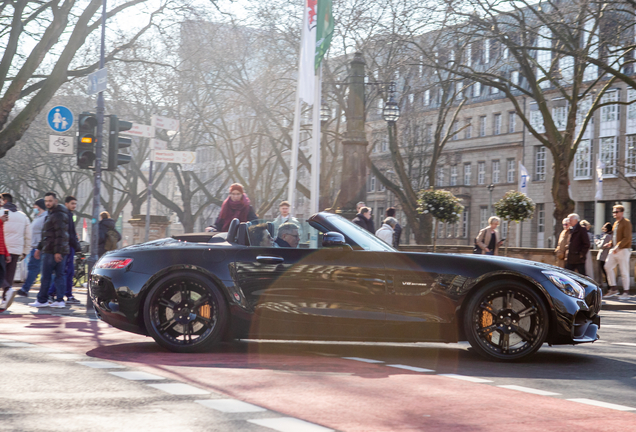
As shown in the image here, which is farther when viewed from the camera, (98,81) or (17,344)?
(98,81)

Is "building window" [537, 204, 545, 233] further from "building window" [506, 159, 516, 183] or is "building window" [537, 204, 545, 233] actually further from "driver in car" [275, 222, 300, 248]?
"driver in car" [275, 222, 300, 248]

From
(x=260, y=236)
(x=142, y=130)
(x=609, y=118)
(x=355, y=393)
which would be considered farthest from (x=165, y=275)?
(x=609, y=118)

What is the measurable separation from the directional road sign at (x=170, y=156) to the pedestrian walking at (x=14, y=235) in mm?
2639

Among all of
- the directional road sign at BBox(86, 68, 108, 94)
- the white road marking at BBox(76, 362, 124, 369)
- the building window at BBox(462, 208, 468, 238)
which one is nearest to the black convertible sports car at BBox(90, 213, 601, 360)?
the white road marking at BBox(76, 362, 124, 369)

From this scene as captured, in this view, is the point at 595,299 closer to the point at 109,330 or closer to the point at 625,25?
the point at 109,330

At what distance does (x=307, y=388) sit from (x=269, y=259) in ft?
6.58

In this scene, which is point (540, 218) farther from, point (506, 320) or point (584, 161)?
point (506, 320)

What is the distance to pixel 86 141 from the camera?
538 inches

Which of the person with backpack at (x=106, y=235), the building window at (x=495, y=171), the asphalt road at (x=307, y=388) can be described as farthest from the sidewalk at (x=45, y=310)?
the building window at (x=495, y=171)

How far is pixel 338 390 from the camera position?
5852mm

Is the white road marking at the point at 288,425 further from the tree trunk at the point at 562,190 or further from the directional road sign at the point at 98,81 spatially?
the tree trunk at the point at 562,190

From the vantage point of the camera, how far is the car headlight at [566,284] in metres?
7.48

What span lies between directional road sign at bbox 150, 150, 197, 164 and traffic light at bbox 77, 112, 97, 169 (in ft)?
5.43

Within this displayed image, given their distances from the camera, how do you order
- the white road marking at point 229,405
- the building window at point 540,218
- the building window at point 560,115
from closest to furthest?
the white road marking at point 229,405
the building window at point 560,115
the building window at point 540,218
